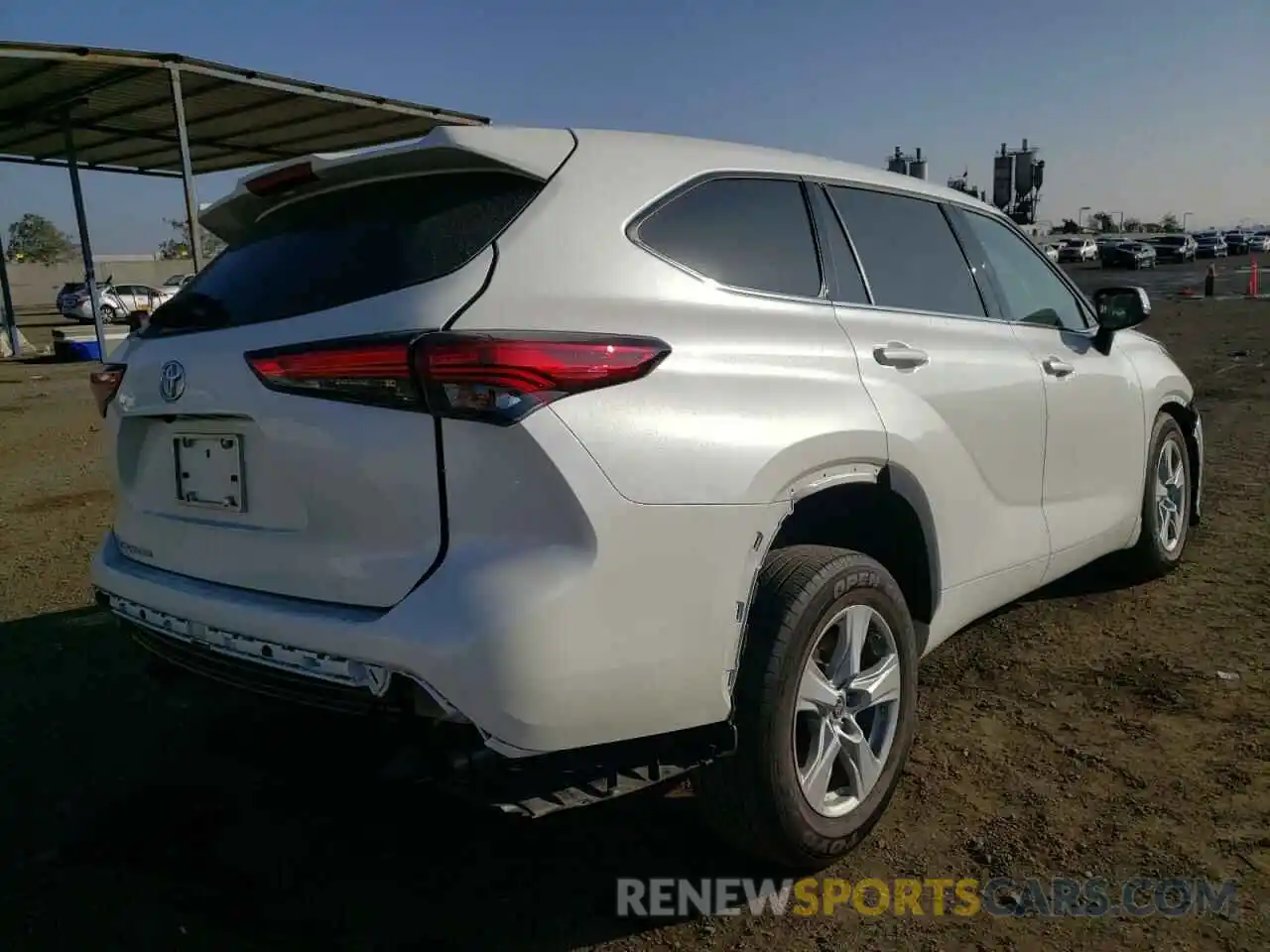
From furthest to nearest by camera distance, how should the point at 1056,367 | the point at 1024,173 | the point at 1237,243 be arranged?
1. the point at 1237,243
2. the point at 1024,173
3. the point at 1056,367

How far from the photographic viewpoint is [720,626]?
215cm

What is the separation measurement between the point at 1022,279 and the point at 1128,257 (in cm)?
5284

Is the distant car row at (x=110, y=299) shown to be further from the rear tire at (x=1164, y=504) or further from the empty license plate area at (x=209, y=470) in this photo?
the empty license plate area at (x=209, y=470)

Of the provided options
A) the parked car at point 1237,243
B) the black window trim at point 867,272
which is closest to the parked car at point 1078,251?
the parked car at point 1237,243

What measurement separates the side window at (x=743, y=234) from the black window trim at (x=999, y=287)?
1092 mm

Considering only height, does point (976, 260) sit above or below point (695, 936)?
above

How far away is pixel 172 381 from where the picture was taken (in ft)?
7.79

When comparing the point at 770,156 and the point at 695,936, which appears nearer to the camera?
the point at 695,936

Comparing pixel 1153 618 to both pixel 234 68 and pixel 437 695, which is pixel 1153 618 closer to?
pixel 437 695

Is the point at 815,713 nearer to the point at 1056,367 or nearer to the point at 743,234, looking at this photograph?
the point at 743,234

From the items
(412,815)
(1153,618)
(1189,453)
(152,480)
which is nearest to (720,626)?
(412,815)

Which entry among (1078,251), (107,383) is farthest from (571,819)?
(1078,251)

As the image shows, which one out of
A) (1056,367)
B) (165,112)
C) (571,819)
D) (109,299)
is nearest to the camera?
(571,819)

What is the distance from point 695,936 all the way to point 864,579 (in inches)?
38.0
